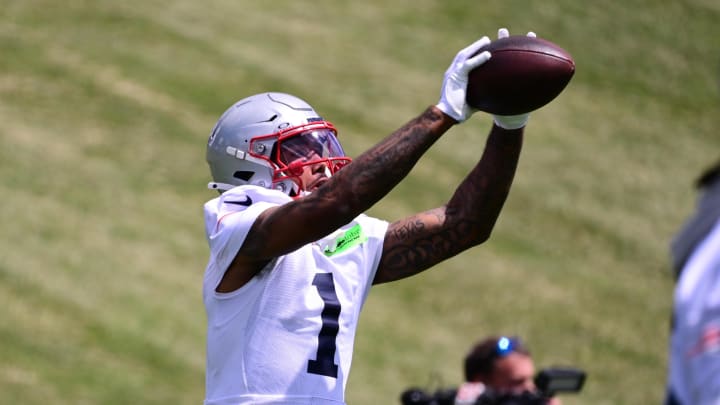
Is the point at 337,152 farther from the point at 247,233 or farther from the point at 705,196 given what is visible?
the point at 705,196

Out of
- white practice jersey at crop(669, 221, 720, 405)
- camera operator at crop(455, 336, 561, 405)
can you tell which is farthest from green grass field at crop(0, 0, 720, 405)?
white practice jersey at crop(669, 221, 720, 405)

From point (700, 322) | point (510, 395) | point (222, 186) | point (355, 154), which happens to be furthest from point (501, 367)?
point (355, 154)

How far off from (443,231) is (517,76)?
826 mm

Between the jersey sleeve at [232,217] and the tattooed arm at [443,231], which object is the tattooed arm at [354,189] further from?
the tattooed arm at [443,231]

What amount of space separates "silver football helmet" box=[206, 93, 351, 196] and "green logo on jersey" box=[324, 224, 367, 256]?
0.22 metres

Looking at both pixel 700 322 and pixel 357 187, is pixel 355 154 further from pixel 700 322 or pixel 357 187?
pixel 700 322

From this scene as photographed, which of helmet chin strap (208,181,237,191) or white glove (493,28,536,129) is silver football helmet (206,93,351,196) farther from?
white glove (493,28,536,129)

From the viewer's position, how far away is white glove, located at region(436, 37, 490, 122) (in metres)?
3.65

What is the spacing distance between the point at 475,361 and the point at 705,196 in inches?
144

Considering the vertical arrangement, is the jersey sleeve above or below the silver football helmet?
below

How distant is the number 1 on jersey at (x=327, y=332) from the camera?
3934 mm

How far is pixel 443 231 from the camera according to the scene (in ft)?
14.3

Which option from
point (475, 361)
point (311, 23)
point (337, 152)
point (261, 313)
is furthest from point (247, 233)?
point (311, 23)

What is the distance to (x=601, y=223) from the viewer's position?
14.1 metres
